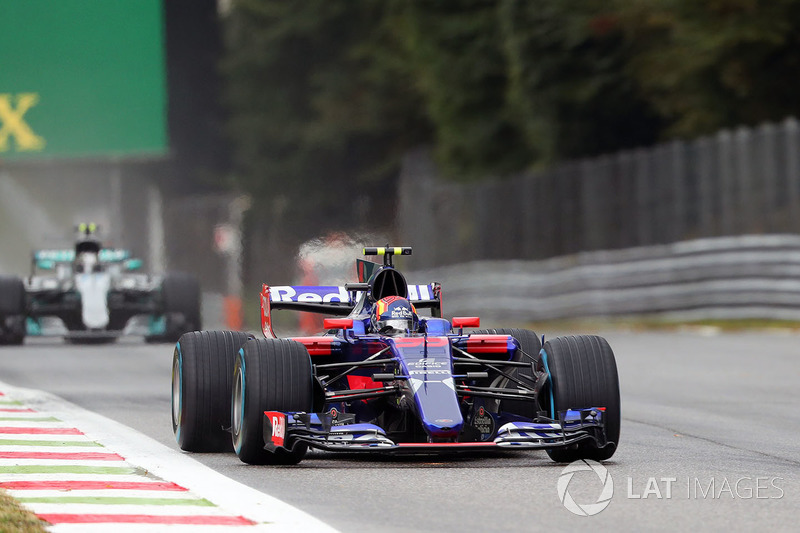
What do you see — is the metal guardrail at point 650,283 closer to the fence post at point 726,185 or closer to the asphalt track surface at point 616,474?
the fence post at point 726,185

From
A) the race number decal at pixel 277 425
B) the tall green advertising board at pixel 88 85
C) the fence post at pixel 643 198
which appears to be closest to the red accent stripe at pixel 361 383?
the race number decal at pixel 277 425

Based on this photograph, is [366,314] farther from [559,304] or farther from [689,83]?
[689,83]

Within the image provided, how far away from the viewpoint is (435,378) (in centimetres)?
982

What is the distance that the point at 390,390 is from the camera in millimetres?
9898

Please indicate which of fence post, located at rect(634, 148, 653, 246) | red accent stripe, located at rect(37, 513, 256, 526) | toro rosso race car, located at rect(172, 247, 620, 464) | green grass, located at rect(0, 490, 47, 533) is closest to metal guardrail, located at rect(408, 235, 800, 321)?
fence post, located at rect(634, 148, 653, 246)

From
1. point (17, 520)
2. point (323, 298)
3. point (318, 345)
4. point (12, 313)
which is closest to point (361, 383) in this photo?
point (318, 345)

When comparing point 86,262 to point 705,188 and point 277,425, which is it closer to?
point 705,188

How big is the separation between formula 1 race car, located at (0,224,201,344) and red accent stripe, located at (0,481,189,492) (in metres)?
14.7

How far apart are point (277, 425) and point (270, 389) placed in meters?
0.23

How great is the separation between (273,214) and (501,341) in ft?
130

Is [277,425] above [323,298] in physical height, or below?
below

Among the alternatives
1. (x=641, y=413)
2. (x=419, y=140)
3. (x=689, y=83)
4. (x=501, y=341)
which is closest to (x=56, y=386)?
(x=641, y=413)

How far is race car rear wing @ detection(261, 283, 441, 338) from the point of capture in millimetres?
11727

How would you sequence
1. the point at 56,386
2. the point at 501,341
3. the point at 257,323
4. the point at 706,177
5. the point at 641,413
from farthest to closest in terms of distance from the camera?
the point at 257,323, the point at 706,177, the point at 56,386, the point at 641,413, the point at 501,341
